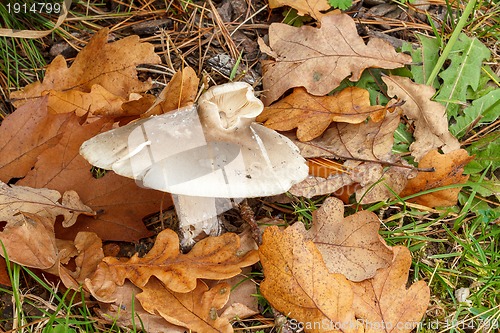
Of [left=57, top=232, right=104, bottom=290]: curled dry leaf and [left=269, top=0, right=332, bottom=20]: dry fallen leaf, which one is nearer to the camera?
[left=57, top=232, right=104, bottom=290]: curled dry leaf

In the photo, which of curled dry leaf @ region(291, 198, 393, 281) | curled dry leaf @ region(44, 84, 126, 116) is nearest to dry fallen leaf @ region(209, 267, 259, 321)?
curled dry leaf @ region(291, 198, 393, 281)

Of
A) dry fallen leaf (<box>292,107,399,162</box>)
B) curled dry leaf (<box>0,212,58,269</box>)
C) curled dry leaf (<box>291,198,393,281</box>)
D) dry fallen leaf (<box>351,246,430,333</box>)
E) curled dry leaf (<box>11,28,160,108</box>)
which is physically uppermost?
curled dry leaf (<box>11,28,160,108</box>)

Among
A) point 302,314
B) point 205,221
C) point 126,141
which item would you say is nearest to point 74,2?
point 126,141

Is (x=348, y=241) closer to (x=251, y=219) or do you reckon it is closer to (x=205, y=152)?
(x=251, y=219)

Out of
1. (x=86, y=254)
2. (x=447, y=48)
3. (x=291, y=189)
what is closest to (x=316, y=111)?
(x=291, y=189)

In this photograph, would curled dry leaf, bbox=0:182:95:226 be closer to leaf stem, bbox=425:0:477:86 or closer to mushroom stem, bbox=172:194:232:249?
mushroom stem, bbox=172:194:232:249

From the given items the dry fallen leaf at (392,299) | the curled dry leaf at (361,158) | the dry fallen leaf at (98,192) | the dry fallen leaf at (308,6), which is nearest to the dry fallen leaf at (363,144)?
the curled dry leaf at (361,158)

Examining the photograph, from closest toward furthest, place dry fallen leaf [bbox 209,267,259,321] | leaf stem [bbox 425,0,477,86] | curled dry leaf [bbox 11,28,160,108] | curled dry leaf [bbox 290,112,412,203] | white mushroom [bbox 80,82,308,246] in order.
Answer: white mushroom [bbox 80,82,308,246], dry fallen leaf [bbox 209,267,259,321], curled dry leaf [bbox 290,112,412,203], curled dry leaf [bbox 11,28,160,108], leaf stem [bbox 425,0,477,86]

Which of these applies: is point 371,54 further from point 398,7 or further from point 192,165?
point 192,165

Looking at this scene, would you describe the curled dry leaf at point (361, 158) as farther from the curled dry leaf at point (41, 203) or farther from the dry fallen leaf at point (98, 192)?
the curled dry leaf at point (41, 203)
